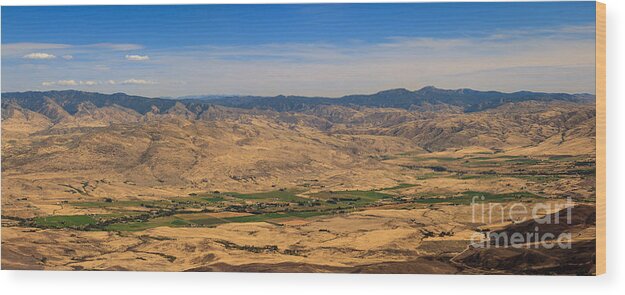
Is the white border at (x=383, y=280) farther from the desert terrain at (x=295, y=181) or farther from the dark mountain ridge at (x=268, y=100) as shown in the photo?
the dark mountain ridge at (x=268, y=100)

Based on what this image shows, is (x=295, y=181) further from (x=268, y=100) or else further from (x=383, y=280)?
(x=383, y=280)

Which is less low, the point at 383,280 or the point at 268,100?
the point at 268,100

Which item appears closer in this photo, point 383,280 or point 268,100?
point 383,280

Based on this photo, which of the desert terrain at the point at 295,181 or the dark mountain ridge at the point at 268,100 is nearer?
the desert terrain at the point at 295,181

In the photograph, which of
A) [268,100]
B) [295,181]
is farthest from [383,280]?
[268,100]

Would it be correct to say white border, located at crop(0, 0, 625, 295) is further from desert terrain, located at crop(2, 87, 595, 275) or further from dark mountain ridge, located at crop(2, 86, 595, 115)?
dark mountain ridge, located at crop(2, 86, 595, 115)

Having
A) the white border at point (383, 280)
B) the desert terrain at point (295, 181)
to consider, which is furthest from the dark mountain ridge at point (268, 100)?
the white border at point (383, 280)

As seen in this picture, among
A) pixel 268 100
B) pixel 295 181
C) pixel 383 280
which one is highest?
pixel 268 100
